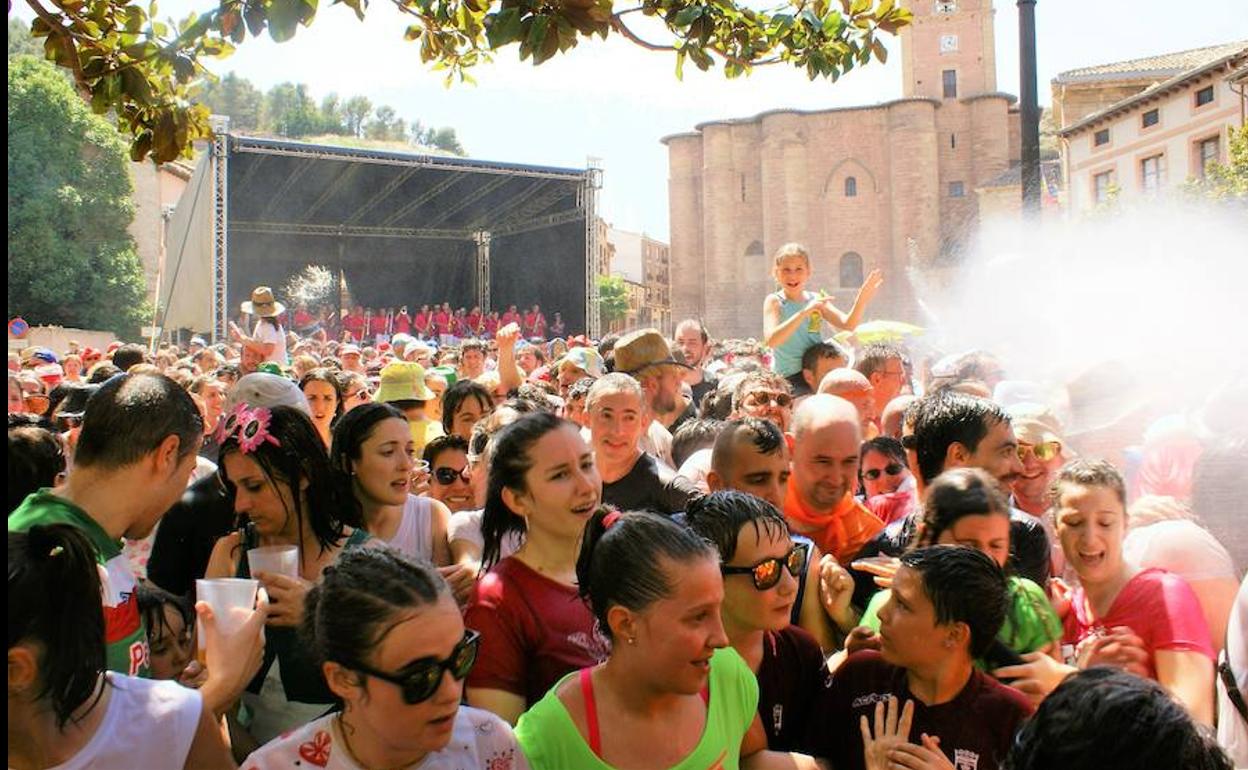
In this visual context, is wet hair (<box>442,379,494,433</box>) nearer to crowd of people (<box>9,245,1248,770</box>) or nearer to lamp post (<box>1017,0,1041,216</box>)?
crowd of people (<box>9,245,1248,770</box>)

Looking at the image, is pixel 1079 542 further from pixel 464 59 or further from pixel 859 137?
pixel 859 137

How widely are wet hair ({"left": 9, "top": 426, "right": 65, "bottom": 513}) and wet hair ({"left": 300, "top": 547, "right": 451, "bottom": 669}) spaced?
4.96 ft

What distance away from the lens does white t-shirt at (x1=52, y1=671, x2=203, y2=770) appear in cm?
195

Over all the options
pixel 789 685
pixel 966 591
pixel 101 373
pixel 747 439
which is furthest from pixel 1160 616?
pixel 101 373

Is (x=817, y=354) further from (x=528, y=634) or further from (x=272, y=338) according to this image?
(x=272, y=338)

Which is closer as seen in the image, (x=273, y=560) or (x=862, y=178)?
(x=273, y=560)

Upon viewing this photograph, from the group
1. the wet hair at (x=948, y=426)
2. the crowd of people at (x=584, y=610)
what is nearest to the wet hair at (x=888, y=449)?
the crowd of people at (x=584, y=610)

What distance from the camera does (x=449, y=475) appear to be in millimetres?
4707

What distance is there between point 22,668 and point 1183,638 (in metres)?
2.62

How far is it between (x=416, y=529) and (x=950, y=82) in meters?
56.3

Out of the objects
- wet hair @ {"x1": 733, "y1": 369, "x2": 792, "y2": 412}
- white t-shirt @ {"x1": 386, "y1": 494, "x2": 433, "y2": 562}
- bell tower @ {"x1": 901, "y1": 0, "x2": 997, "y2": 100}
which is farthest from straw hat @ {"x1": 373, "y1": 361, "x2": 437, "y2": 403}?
bell tower @ {"x1": 901, "y1": 0, "x2": 997, "y2": 100}

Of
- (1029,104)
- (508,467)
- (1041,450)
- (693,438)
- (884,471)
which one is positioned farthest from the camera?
(1029,104)

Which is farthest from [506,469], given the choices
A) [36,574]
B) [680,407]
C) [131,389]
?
[680,407]

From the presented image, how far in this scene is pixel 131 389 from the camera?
2629 millimetres
